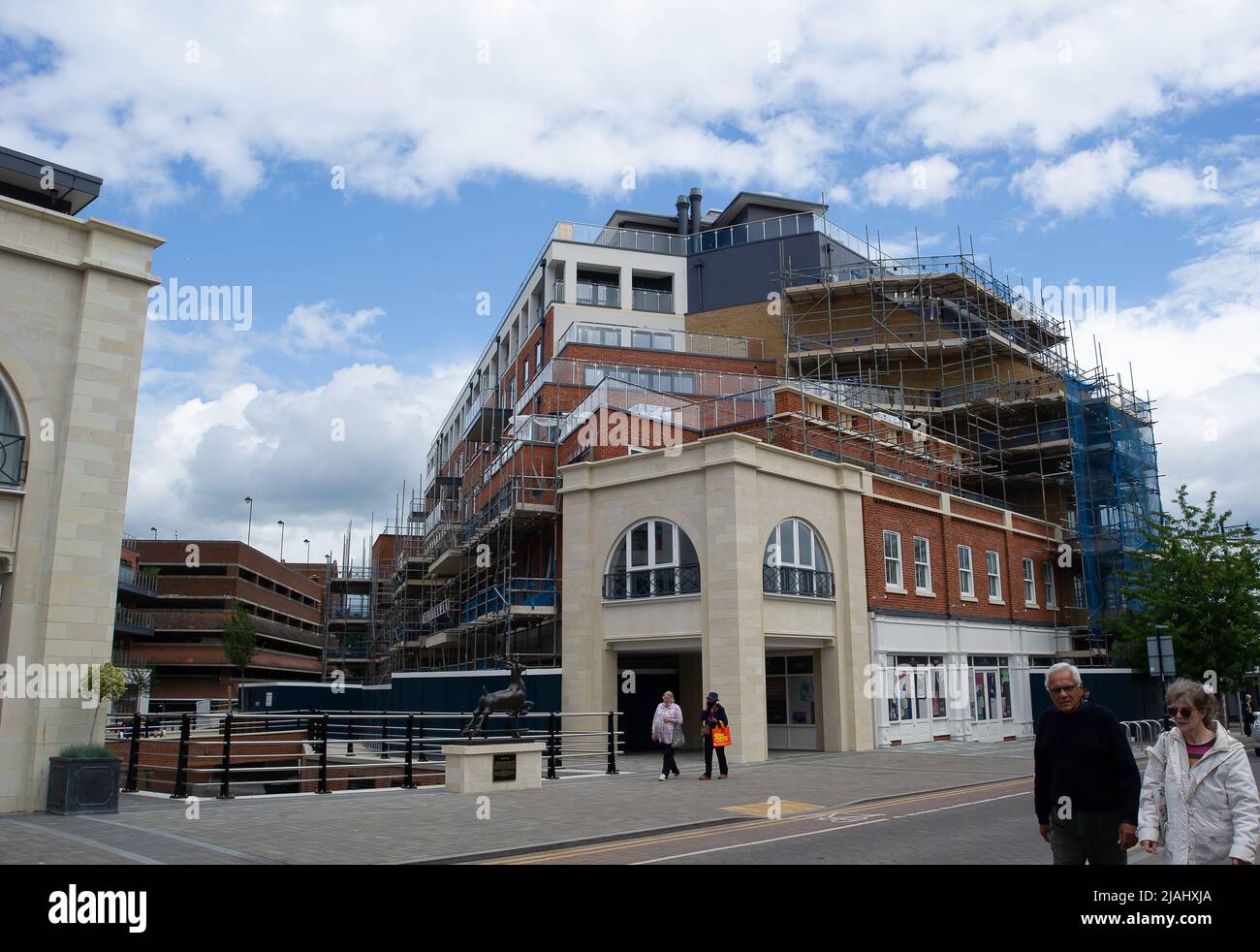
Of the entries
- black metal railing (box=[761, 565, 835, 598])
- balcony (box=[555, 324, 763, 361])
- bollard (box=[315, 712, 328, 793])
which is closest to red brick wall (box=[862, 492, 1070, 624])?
black metal railing (box=[761, 565, 835, 598])

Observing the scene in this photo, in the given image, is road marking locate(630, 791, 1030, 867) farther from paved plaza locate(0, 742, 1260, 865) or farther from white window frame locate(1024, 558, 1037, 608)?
white window frame locate(1024, 558, 1037, 608)

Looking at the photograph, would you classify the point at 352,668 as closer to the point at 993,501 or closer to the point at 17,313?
the point at 993,501

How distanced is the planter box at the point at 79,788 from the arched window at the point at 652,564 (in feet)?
46.5

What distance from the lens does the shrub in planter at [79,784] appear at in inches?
513

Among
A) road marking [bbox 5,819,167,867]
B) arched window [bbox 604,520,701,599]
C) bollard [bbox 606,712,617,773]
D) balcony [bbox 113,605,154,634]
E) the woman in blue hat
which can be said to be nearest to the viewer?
road marking [bbox 5,819,167,867]

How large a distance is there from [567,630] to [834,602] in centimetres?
716

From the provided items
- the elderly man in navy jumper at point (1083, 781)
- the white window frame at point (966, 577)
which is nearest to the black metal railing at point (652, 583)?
the white window frame at point (966, 577)

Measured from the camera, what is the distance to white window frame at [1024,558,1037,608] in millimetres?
36000

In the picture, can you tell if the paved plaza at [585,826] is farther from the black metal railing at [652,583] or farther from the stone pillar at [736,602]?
the black metal railing at [652,583]

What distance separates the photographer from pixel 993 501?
37031mm

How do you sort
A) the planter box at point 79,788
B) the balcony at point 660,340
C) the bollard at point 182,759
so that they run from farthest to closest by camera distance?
the balcony at point 660,340
the bollard at point 182,759
the planter box at point 79,788

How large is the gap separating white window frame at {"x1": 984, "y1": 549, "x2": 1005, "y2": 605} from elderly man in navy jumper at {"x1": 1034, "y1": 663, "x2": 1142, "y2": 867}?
29.0 m
